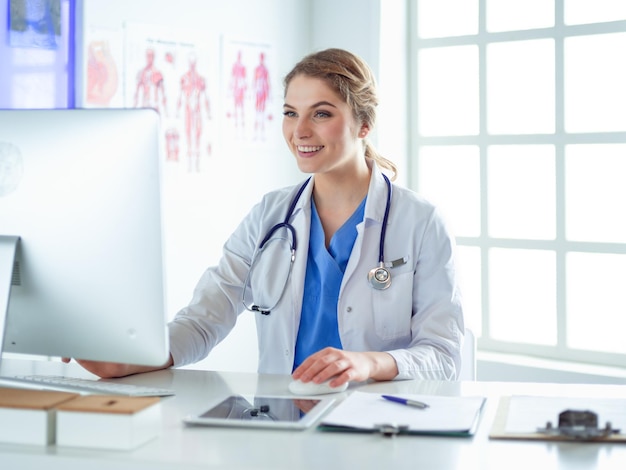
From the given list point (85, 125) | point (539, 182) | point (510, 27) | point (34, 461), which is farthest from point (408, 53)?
point (34, 461)

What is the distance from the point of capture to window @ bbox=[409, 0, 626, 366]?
3.57 m

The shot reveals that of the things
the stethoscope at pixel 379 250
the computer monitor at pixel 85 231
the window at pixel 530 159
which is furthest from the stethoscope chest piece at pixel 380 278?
the window at pixel 530 159

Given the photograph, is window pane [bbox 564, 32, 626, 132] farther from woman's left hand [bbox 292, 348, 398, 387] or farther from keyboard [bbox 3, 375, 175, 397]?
keyboard [bbox 3, 375, 175, 397]

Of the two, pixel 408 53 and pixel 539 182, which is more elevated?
pixel 408 53

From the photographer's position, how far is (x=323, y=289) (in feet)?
7.27

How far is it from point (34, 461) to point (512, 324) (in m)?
2.84

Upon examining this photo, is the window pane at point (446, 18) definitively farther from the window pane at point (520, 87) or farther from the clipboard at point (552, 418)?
the clipboard at point (552, 418)

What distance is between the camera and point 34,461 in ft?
4.24

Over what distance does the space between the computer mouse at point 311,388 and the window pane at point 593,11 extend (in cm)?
241

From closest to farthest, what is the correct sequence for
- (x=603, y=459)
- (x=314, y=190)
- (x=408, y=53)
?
(x=603, y=459), (x=314, y=190), (x=408, y=53)

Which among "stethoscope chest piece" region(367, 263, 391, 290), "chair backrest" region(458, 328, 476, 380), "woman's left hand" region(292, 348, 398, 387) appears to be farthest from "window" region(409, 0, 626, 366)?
"woman's left hand" region(292, 348, 398, 387)

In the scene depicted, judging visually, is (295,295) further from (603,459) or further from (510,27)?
Result: (510,27)

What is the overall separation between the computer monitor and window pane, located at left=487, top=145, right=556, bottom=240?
102 inches

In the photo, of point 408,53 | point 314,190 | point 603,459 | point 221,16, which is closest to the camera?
point 603,459
